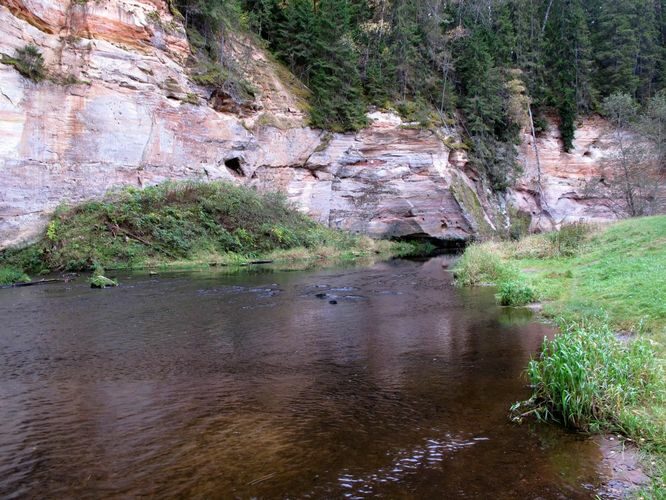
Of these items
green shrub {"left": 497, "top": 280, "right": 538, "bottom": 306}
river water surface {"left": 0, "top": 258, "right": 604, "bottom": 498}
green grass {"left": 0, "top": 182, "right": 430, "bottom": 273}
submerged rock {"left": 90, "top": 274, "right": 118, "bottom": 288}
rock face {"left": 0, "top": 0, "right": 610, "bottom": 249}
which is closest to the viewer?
river water surface {"left": 0, "top": 258, "right": 604, "bottom": 498}

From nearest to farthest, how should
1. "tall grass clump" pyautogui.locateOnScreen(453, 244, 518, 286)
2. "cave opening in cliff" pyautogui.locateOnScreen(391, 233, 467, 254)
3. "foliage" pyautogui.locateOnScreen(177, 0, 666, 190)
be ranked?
"tall grass clump" pyautogui.locateOnScreen(453, 244, 518, 286)
"foliage" pyautogui.locateOnScreen(177, 0, 666, 190)
"cave opening in cliff" pyautogui.locateOnScreen(391, 233, 467, 254)

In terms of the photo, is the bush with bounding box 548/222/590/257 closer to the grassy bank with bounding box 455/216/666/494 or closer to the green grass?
the grassy bank with bounding box 455/216/666/494

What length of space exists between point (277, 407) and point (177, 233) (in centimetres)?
2131

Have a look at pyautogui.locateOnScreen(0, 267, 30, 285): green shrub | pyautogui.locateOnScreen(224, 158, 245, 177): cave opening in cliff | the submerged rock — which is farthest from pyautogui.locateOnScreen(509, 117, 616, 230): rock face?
pyautogui.locateOnScreen(0, 267, 30, 285): green shrub

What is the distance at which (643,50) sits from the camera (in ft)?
160

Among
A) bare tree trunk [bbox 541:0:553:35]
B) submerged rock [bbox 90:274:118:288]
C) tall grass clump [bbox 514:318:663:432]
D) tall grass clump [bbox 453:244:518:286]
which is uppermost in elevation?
bare tree trunk [bbox 541:0:553:35]

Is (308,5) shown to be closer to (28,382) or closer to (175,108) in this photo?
(175,108)

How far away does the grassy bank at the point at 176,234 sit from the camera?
22.8 meters

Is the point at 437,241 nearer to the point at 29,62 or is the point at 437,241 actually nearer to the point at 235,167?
the point at 235,167

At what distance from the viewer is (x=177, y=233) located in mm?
26031

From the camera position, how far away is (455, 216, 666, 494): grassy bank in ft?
17.6

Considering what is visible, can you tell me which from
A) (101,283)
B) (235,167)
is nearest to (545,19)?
(235,167)

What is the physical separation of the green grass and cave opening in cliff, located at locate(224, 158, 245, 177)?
238 centimetres

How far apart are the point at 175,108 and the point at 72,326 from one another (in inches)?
832
